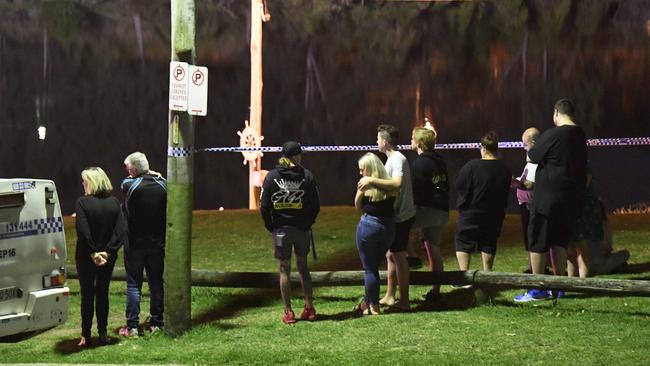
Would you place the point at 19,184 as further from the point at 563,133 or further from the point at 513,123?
the point at 513,123

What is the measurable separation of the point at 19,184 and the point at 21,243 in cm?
47

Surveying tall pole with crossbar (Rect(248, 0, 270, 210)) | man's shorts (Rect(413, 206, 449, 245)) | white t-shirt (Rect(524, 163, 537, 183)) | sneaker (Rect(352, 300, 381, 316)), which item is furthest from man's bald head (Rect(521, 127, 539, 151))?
tall pole with crossbar (Rect(248, 0, 270, 210))

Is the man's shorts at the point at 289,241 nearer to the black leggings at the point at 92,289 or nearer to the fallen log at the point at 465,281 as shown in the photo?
the fallen log at the point at 465,281

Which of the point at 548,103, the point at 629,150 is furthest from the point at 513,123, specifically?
the point at 629,150

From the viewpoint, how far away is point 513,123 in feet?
76.3

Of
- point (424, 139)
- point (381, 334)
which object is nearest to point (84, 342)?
point (381, 334)

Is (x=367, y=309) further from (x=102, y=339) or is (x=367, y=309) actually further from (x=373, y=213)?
(x=102, y=339)

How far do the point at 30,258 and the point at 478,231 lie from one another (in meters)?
4.28

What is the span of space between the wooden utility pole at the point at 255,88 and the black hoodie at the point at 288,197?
39.5 ft

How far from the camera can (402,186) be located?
1102 centimetres

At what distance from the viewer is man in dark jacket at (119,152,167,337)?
10727 millimetres

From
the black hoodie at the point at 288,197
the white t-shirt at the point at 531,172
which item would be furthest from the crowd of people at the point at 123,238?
the white t-shirt at the point at 531,172

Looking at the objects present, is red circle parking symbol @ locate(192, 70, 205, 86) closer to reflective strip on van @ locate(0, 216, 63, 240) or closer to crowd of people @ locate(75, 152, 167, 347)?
crowd of people @ locate(75, 152, 167, 347)

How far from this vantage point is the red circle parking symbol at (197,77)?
10.5 meters
